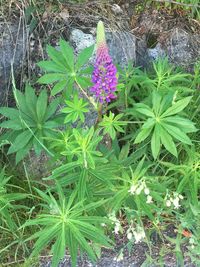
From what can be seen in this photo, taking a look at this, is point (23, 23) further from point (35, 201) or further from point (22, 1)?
point (35, 201)

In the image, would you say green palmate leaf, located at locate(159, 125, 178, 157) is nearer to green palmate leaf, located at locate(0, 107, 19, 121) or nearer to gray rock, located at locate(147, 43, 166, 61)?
green palmate leaf, located at locate(0, 107, 19, 121)

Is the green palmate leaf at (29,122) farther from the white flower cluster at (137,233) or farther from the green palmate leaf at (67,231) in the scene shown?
the white flower cluster at (137,233)

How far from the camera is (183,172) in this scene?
2279 mm

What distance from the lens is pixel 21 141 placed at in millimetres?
2287

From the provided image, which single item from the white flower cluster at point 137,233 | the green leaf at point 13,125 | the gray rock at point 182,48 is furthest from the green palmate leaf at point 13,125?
the gray rock at point 182,48

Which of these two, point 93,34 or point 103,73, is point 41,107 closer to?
point 103,73

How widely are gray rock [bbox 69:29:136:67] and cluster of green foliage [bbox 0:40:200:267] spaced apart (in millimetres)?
200

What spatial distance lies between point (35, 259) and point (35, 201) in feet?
0.94

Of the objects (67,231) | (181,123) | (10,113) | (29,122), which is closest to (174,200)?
(181,123)

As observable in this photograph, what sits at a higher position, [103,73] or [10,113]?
[103,73]

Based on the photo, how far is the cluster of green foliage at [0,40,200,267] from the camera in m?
2.01

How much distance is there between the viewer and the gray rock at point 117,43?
2664mm

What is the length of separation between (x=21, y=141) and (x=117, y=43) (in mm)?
856

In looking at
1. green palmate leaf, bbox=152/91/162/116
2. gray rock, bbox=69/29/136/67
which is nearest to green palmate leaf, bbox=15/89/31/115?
gray rock, bbox=69/29/136/67
